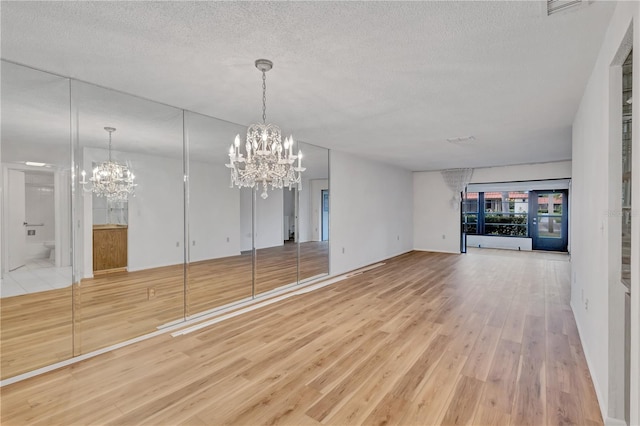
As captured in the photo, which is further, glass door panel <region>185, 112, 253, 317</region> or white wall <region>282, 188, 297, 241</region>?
white wall <region>282, 188, 297, 241</region>

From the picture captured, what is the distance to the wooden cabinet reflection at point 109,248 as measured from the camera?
3.25m

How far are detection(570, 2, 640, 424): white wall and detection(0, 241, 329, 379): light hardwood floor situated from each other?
378cm

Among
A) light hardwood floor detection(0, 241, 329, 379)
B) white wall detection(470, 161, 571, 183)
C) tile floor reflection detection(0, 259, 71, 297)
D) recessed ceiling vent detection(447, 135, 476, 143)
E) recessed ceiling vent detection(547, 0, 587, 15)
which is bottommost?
light hardwood floor detection(0, 241, 329, 379)

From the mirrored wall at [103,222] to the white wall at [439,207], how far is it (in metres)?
5.18

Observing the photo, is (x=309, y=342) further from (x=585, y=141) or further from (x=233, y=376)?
(x=585, y=141)

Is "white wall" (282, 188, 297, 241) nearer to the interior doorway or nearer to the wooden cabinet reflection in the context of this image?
the interior doorway

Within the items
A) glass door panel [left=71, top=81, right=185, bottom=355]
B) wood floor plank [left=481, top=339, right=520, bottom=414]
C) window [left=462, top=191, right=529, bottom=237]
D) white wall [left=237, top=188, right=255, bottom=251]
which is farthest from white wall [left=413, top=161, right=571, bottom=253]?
glass door panel [left=71, top=81, right=185, bottom=355]

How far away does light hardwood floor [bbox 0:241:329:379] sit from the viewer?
2.67 m

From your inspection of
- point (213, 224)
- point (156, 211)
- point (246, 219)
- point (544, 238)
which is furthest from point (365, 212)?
point (544, 238)

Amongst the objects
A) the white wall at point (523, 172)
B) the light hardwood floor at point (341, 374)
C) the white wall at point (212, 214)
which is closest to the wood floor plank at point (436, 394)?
the light hardwood floor at point (341, 374)

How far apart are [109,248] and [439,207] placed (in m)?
8.06

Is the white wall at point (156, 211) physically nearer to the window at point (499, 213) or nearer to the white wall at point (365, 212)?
the white wall at point (365, 212)

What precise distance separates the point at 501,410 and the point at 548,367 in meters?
0.89

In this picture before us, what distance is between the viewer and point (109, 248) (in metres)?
3.48
